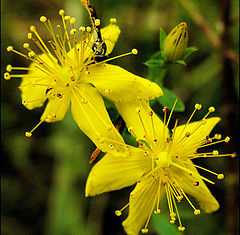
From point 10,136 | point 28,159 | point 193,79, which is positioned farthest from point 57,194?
point 193,79

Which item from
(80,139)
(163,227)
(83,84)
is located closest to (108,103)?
(83,84)

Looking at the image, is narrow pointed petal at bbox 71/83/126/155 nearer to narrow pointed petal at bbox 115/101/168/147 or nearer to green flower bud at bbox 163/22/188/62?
narrow pointed petal at bbox 115/101/168/147

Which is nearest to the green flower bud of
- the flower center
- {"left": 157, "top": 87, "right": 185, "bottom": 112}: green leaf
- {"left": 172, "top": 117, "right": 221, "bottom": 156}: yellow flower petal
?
{"left": 157, "top": 87, "right": 185, "bottom": 112}: green leaf

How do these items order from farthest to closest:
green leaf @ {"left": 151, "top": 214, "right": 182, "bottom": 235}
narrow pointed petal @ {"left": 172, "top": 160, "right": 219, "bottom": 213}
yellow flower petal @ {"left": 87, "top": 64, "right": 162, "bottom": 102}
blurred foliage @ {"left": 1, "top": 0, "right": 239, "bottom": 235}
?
blurred foliage @ {"left": 1, "top": 0, "right": 239, "bottom": 235} < green leaf @ {"left": 151, "top": 214, "right": 182, "bottom": 235} < narrow pointed petal @ {"left": 172, "top": 160, "right": 219, "bottom": 213} < yellow flower petal @ {"left": 87, "top": 64, "right": 162, "bottom": 102}

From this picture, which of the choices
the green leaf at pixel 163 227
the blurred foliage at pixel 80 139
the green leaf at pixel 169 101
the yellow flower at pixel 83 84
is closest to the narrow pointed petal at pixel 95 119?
the yellow flower at pixel 83 84

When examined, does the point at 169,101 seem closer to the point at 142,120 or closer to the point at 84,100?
the point at 142,120
